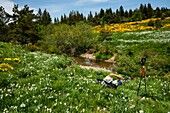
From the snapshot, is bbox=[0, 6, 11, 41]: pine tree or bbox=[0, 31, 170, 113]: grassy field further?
bbox=[0, 6, 11, 41]: pine tree

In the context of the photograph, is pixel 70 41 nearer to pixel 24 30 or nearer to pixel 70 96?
pixel 24 30

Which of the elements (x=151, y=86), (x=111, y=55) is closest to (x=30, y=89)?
(x=151, y=86)

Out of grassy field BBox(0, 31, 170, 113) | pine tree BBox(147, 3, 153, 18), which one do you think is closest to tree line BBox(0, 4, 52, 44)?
grassy field BBox(0, 31, 170, 113)

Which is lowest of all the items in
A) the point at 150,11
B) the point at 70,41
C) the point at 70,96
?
the point at 70,96

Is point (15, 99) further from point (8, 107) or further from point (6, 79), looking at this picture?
point (6, 79)

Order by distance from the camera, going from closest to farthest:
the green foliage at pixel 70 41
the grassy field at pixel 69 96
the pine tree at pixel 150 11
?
the grassy field at pixel 69 96
the green foliage at pixel 70 41
the pine tree at pixel 150 11

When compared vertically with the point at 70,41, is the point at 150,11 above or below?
above

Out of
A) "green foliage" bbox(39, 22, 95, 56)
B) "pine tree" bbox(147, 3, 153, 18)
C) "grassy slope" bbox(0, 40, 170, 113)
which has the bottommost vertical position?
"grassy slope" bbox(0, 40, 170, 113)

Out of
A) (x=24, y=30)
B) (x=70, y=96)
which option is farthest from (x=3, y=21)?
(x=70, y=96)

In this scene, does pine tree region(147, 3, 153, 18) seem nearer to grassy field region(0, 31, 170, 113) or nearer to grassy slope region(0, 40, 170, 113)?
grassy field region(0, 31, 170, 113)

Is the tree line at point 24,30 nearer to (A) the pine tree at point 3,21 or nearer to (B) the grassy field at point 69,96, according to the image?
(A) the pine tree at point 3,21

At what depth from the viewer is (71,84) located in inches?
412

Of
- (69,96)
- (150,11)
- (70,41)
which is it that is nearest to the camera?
(69,96)

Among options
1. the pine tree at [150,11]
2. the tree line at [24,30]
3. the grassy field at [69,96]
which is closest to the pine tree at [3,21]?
the tree line at [24,30]
